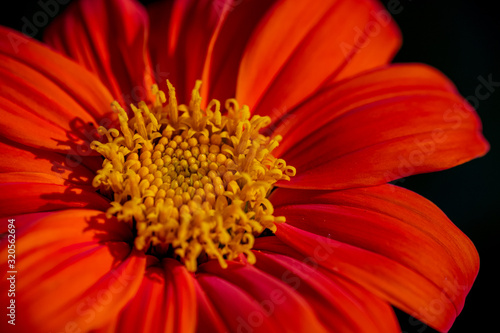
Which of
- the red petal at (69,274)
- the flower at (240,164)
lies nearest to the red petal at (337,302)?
the flower at (240,164)

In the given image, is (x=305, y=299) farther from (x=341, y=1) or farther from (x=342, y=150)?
(x=341, y=1)

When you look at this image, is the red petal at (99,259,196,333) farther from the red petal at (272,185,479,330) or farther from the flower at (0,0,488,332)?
the red petal at (272,185,479,330)

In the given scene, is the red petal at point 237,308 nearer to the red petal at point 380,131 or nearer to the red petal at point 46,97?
the red petal at point 380,131

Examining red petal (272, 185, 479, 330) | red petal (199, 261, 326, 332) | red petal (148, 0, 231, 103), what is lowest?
red petal (272, 185, 479, 330)

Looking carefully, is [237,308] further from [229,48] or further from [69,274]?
[229,48]

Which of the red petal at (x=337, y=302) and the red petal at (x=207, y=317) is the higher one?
the red petal at (x=207, y=317)
